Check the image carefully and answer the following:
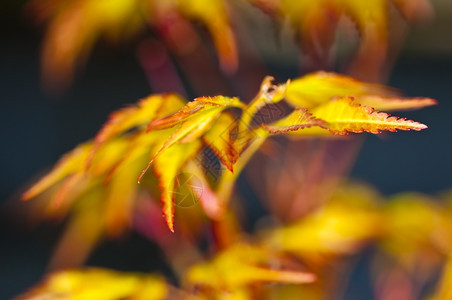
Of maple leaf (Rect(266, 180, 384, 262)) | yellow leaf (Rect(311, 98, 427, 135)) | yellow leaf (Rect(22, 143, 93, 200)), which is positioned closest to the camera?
yellow leaf (Rect(311, 98, 427, 135))

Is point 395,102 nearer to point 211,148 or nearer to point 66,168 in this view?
point 211,148

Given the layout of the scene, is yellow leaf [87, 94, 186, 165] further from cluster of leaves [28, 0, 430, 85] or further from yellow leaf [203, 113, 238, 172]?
cluster of leaves [28, 0, 430, 85]

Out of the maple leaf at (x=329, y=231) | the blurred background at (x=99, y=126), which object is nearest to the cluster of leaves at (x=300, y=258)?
the maple leaf at (x=329, y=231)

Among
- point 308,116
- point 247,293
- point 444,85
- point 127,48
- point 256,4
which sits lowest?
point 247,293

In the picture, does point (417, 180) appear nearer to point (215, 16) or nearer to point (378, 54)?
point (378, 54)

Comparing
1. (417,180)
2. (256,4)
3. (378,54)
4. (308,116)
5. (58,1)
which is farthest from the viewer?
(417,180)

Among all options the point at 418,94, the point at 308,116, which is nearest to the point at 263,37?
the point at 418,94

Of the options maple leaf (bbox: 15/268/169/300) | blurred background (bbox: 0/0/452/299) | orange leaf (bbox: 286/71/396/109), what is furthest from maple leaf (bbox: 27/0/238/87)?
blurred background (bbox: 0/0/452/299)

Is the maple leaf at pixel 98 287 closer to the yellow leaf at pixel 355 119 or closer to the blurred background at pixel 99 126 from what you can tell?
the yellow leaf at pixel 355 119
